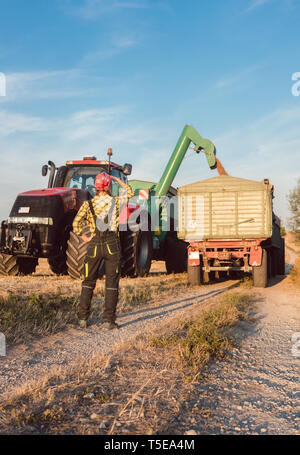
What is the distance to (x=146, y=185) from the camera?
566 inches

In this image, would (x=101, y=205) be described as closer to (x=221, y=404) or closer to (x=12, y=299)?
(x=12, y=299)

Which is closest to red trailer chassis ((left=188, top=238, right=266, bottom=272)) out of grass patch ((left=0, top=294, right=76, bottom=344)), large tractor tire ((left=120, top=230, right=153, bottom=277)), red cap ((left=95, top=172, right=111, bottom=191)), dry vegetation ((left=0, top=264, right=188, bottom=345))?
large tractor tire ((left=120, top=230, right=153, bottom=277))

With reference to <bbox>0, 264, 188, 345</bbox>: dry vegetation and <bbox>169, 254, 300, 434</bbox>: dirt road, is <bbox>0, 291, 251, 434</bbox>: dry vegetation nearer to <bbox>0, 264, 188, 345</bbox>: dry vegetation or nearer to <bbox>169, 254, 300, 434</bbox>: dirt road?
<bbox>169, 254, 300, 434</bbox>: dirt road

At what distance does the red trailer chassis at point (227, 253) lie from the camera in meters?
10.9

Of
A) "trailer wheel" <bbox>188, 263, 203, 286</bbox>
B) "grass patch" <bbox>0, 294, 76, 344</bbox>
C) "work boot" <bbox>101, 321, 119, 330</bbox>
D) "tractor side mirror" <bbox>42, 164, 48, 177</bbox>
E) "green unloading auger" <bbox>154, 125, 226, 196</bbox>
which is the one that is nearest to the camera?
"grass patch" <bbox>0, 294, 76, 344</bbox>

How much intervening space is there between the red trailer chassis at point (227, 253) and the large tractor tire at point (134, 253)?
1.29 meters

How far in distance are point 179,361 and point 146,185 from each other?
10828 millimetres

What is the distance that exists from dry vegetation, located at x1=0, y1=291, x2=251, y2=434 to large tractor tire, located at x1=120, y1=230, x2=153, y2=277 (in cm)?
573

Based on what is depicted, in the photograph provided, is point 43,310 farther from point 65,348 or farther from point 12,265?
point 12,265

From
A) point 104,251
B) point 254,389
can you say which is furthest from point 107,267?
point 254,389

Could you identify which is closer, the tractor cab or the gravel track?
the gravel track

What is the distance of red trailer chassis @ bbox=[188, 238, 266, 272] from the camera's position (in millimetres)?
10938

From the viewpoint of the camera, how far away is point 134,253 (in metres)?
10.5

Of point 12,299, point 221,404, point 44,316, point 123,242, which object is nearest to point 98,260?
point 44,316
